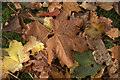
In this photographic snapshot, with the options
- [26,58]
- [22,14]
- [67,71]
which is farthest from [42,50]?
[22,14]

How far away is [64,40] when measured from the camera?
5.09 feet

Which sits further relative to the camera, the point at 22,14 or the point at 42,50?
the point at 22,14

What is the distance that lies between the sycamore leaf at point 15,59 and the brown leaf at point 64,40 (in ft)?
1.18

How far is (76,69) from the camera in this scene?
162cm

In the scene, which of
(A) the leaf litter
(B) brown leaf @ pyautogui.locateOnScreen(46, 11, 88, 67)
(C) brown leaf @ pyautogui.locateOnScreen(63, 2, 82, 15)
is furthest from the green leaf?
(C) brown leaf @ pyautogui.locateOnScreen(63, 2, 82, 15)

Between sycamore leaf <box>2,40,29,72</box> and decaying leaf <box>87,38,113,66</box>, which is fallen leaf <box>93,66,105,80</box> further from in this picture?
sycamore leaf <box>2,40,29,72</box>

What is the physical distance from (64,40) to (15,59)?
2.13 ft

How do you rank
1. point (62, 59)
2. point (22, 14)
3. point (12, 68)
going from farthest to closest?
1. point (22, 14)
2. point (12, 68)
3. point (62, 59)

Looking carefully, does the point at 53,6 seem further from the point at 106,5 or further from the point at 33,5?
the point at 106,5

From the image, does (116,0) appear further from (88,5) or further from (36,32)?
(36,32)

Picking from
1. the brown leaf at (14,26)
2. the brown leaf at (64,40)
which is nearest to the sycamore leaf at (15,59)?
the brown leaf at (14,26)

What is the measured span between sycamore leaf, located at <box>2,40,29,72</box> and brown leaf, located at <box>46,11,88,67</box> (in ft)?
1.18

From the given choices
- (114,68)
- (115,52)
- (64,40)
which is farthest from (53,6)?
(114,68)

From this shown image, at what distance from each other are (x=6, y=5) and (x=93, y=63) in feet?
4.66
